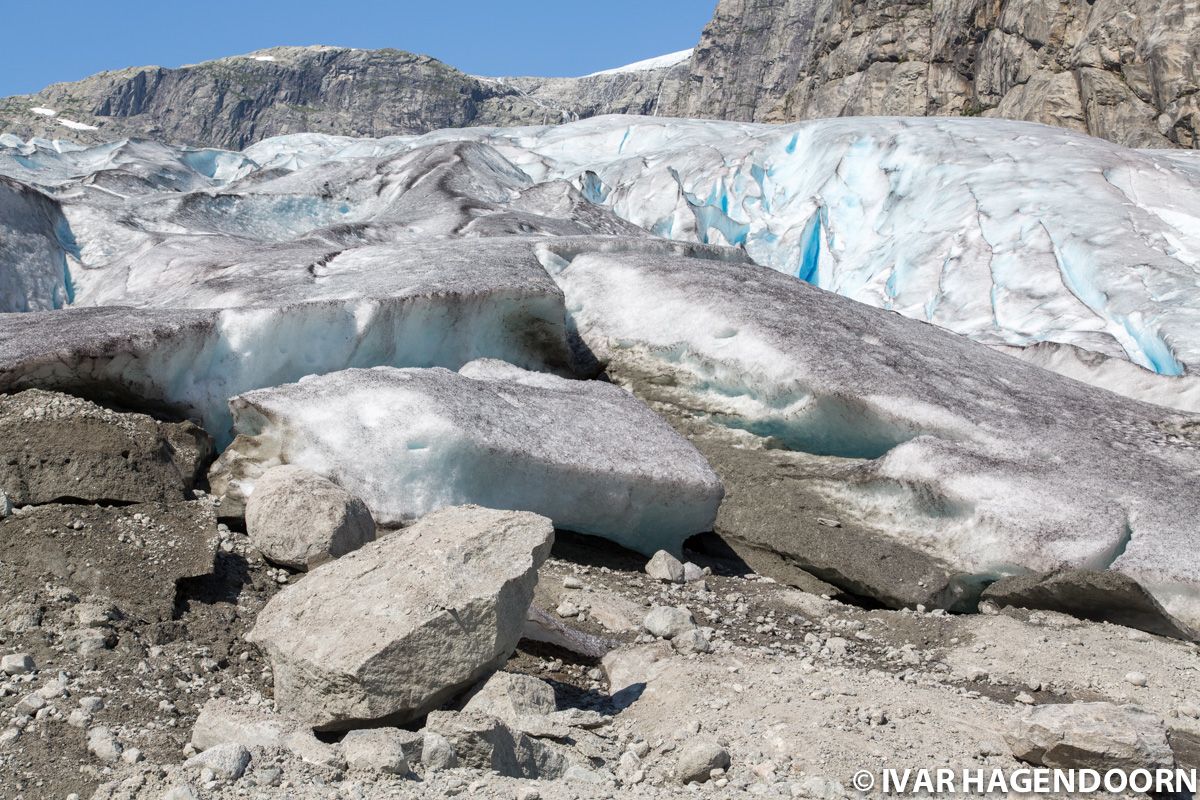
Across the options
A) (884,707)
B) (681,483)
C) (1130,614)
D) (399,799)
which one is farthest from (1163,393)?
(399,799)

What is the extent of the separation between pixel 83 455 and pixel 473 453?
1.79m

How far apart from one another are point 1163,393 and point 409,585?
22.0 feet

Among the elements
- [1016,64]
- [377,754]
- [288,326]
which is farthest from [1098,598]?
[1016,64]

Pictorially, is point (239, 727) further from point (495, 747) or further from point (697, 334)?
point (697, 334)

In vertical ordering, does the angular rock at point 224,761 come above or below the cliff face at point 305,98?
below

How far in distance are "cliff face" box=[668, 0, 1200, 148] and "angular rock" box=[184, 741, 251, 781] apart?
2747cm

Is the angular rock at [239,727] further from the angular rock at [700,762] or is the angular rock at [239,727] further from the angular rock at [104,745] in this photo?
the angular rock at [700,762]

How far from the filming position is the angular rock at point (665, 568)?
5.61 meters

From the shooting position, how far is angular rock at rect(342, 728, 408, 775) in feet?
9.98

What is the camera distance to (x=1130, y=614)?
210 inches

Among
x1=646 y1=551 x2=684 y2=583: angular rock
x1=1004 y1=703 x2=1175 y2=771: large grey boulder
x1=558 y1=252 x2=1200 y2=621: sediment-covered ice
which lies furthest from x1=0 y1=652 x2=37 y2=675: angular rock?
x1=558 y1=252 x2=1200 y2=621: sediment-covered ice

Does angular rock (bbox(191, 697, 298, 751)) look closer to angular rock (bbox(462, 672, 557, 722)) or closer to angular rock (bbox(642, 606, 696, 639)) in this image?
angular rock (bbox(462, 672, 557, 722))

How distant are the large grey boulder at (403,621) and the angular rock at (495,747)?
0.65 ft

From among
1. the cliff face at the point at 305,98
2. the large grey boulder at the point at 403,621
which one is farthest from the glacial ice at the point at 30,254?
the cliff face at the point at 305,98
